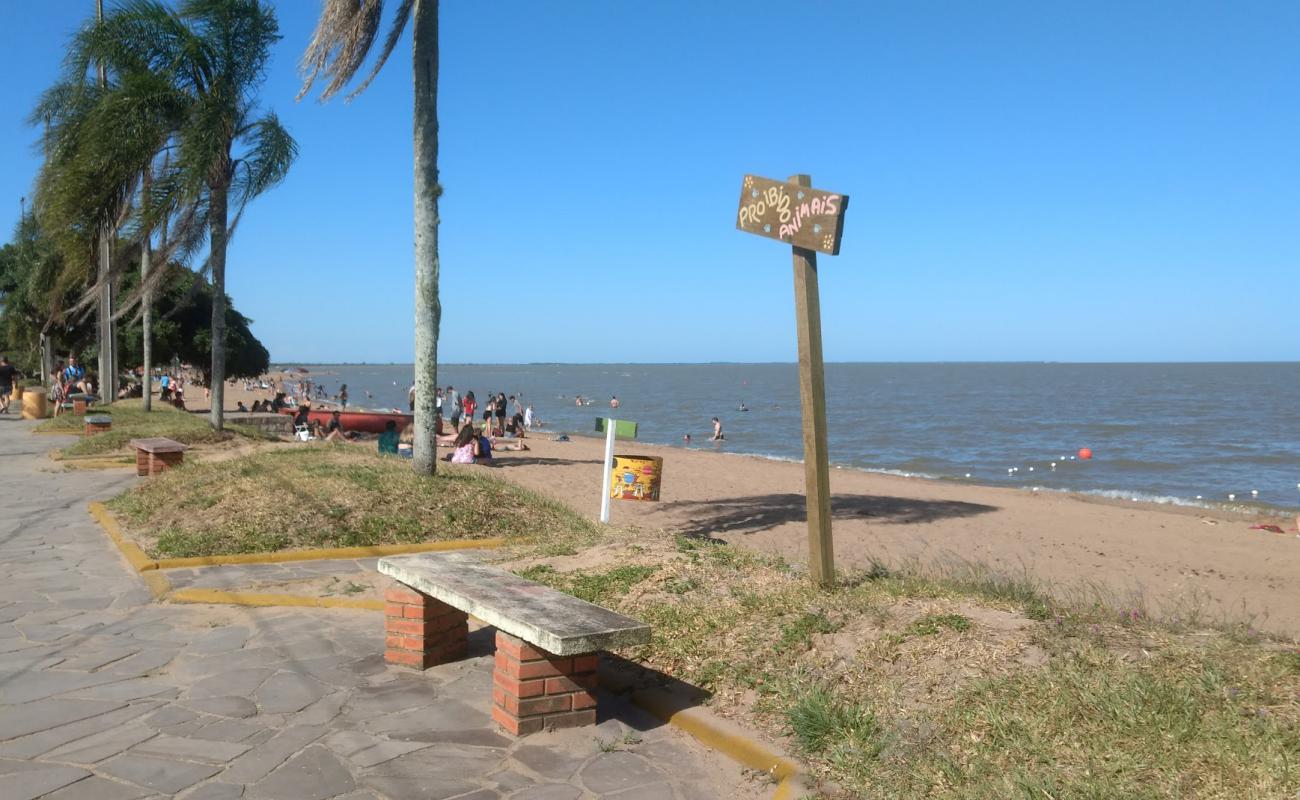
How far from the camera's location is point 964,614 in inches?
196

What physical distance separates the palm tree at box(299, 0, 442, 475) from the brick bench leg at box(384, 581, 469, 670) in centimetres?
516

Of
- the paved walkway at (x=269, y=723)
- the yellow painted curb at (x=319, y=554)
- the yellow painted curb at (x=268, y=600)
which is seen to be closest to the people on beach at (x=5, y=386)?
the yellow painted curb at (x=319, y=554)

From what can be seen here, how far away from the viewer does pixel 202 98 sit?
52.1 ft

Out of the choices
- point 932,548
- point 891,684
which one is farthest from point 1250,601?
point 891,684

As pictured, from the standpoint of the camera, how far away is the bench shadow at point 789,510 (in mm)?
13485

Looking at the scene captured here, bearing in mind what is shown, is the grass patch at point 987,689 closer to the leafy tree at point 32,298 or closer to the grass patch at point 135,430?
the grass patch at point 135,430

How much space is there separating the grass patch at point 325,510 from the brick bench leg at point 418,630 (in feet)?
8.93

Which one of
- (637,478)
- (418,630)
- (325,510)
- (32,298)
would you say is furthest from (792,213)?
(32,298)

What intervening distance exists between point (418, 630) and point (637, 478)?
32.1 feet

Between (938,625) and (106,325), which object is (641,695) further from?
(106,325)

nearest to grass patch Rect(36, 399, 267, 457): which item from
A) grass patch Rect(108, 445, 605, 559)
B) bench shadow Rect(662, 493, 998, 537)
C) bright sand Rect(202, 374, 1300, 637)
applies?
bright sand Rect(202, 374, 1300, 637)

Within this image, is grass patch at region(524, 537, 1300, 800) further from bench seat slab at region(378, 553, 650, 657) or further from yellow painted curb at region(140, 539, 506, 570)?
yellow painted curb at region(140, 539, 506, 570)

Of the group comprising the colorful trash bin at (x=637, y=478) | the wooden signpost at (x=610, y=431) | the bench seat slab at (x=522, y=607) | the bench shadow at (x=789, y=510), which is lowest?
the bench shadow at (x=789, y=510)

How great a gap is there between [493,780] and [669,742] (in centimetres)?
86
